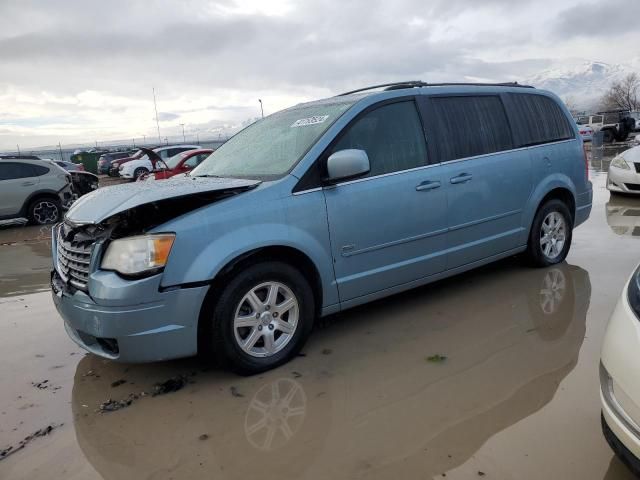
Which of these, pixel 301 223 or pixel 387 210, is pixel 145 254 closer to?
pixel 301 223

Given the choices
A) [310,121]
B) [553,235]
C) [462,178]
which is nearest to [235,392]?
[310,121]

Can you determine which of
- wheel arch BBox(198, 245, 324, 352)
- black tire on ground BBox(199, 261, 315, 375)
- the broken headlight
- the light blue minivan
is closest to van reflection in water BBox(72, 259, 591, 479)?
black tire on ground BBox(199, 261, 315, 375)

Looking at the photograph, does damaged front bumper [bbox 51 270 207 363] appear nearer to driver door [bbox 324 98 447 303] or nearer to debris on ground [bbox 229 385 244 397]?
debris on ground [bbox 229 385 244 397]

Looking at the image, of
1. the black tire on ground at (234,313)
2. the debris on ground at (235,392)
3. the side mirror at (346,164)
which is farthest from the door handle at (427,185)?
the debris on ground at (235,392)

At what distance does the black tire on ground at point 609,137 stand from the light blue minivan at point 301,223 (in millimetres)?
27723

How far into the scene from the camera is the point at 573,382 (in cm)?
301

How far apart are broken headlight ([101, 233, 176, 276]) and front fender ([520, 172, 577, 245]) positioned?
10.9ft

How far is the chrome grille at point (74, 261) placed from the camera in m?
3.11

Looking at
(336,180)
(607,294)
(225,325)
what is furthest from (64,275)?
(607,294)

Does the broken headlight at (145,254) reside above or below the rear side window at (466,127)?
below

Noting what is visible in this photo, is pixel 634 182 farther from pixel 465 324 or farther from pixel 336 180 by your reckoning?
pixel 336 180

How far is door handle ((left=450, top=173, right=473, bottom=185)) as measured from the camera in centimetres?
417

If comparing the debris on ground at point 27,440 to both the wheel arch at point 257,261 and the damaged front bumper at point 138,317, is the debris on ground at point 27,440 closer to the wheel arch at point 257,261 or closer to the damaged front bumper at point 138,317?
the damaged front bumper at point 138,317

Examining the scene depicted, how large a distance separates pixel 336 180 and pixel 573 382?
1.90 metres
